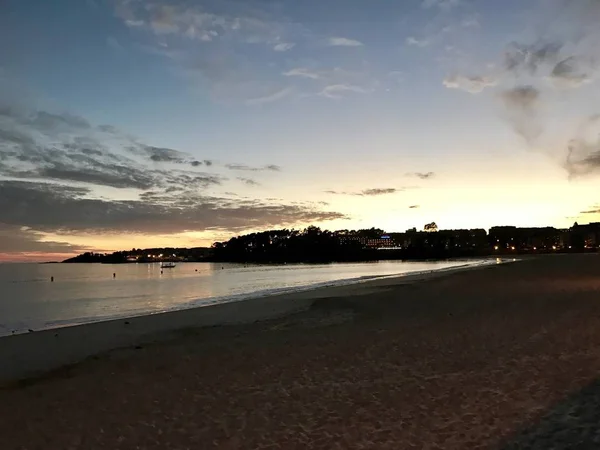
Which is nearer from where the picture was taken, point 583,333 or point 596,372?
point 596,372

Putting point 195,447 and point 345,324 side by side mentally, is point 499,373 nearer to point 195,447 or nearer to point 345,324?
point 195,447

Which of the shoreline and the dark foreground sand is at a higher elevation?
the dark foreground sand

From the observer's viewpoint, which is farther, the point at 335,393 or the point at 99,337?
the point at 99,337

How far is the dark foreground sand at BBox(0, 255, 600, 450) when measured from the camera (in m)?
6.19

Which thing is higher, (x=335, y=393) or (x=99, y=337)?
(x=335, y=393)

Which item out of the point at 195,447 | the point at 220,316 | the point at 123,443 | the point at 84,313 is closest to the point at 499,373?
the point at 195,447

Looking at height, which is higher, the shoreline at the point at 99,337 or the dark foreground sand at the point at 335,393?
the dark foreground sand at the point at 335,393

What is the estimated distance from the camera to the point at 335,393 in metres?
8.19

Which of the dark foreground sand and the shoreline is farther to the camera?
the shoreline

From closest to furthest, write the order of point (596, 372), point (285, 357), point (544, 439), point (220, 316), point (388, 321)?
1. point (544, 439)
2. point (596, 372)
3. point (285, 357)
4. point (388, 321)
5. point (220, 316)

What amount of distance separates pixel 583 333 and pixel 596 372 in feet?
14.3

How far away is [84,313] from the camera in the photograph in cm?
2952

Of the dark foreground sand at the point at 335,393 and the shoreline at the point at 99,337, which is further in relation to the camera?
the shoreline at the point at 99,337

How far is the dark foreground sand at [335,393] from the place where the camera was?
6.19 metres
